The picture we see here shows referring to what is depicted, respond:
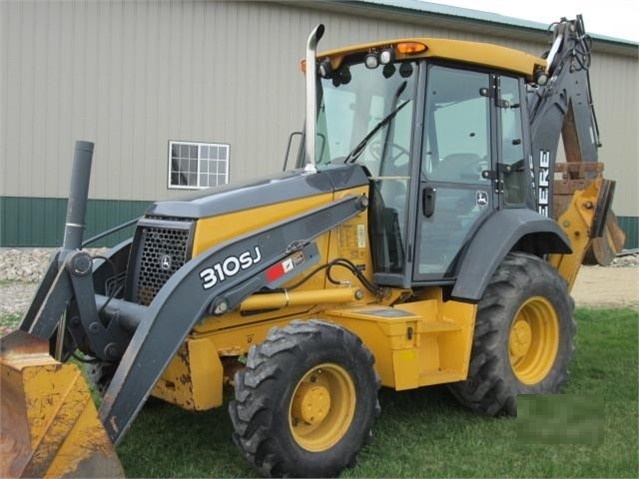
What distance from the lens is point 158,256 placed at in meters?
4.73

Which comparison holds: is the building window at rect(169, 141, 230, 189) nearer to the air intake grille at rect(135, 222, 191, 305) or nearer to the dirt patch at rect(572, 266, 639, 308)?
the dirt patch at rect(572, 266, 639, 308)

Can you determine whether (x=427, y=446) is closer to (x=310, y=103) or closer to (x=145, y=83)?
(x=310, y=103)

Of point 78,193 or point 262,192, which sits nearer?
point 78,193

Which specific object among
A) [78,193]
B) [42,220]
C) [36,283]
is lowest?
[36,283]

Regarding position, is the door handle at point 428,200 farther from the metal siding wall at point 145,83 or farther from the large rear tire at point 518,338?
the metal siding wall at point 145,83

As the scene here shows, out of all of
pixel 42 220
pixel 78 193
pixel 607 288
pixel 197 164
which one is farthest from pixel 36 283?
pixel 607 288

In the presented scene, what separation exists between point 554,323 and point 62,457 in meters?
3.84

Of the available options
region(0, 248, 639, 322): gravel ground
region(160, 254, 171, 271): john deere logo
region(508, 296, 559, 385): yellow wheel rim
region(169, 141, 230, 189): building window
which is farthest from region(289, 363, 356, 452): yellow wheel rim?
region(169, 141, 230, 189): building window

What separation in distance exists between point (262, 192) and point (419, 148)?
44.2 inches

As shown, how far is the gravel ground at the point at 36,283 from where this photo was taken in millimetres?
11078

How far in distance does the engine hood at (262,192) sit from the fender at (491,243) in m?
0.97

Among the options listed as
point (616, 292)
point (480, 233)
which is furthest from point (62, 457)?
point (616, 292)

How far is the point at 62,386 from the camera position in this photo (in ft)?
11.8

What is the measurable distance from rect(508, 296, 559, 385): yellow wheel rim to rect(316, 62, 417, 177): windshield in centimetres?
156
